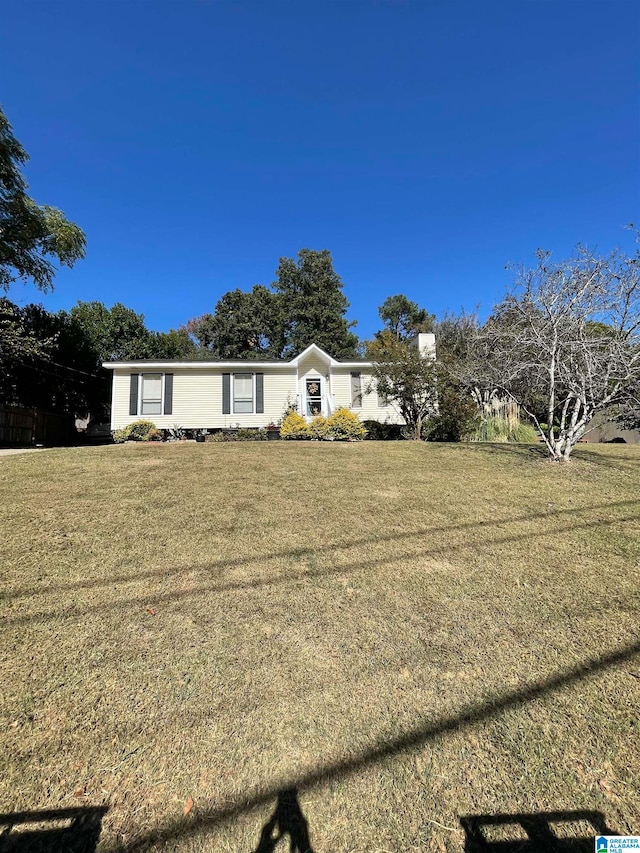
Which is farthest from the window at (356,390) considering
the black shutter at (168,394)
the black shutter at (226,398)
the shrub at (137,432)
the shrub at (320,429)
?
the shrub at (137,432)

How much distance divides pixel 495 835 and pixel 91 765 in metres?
1.90

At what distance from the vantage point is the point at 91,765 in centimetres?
202

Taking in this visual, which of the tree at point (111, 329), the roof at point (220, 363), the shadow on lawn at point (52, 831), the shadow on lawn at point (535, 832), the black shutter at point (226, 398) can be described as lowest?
the shadow on lawn at point (535, 832)

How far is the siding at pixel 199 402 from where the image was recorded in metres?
16.4

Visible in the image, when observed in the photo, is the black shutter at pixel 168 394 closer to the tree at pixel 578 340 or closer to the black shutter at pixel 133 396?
the black shutter at pixel 133 396

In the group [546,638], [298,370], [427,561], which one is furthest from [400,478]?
[298,370]

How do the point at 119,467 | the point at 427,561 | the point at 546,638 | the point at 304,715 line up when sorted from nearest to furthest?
the point at 304,715
the point at 546,638
the point at 427,561
the point at 119,467

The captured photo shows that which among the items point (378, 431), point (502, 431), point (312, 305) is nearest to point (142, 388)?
point (378, 431)

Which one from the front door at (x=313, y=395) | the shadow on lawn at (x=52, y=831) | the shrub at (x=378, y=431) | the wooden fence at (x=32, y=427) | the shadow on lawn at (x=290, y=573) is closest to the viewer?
the shadow on lawn at (x=52, y=831)

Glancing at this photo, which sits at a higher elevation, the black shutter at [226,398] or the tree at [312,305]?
the tree at [312,305]

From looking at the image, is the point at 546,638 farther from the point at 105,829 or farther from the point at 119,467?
the point at 119,467

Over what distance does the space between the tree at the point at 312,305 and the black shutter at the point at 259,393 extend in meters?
15.3
